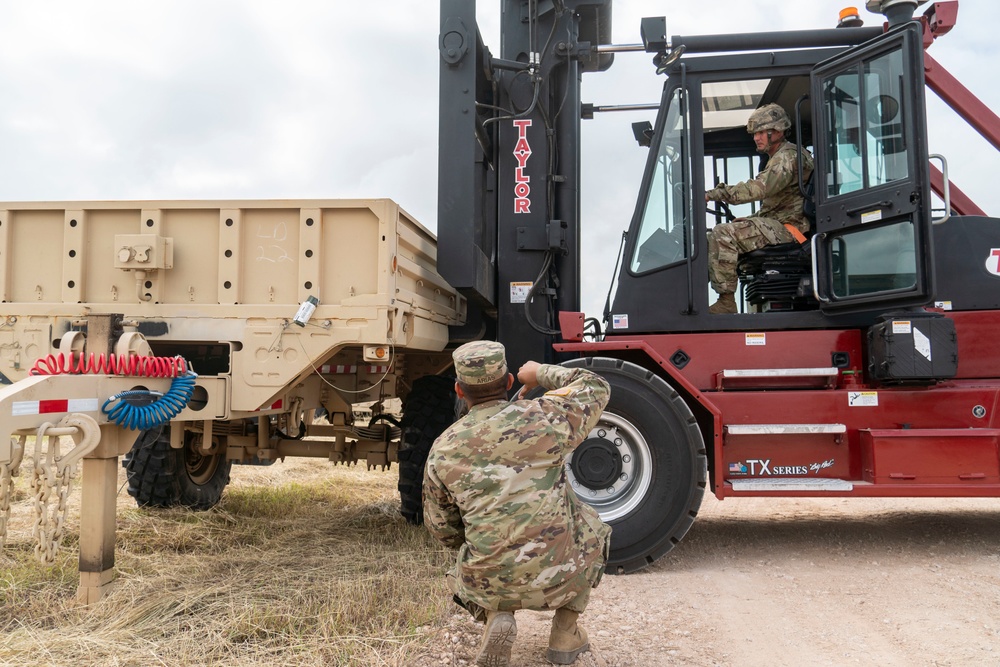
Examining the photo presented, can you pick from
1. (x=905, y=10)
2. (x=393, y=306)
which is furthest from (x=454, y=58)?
(x=905, y=10)

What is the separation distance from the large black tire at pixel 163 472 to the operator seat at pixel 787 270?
4.11 meters

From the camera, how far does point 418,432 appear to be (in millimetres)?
5316

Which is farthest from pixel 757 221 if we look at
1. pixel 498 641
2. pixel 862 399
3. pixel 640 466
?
pixel 498 641

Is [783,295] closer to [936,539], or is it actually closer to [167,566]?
[936,539]

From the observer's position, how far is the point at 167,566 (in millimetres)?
4219

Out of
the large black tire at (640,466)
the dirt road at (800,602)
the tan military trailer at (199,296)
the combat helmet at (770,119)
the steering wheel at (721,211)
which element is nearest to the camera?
the dirt road at (800,602)

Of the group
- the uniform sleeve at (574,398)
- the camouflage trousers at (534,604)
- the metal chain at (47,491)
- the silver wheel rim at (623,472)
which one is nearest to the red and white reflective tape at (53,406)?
the metal chain at (47,491)

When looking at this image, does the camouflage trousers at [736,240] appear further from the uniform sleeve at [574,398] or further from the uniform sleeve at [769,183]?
the uniform sleeve at [574,398]

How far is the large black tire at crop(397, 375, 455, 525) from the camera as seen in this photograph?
526 cm

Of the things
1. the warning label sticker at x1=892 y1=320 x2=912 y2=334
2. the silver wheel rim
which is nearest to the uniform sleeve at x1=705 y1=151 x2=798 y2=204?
the warning label sticker at x1=892 y1=320 x2=912 y2=334

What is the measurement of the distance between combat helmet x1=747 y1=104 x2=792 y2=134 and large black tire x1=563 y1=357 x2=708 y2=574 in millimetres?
1946

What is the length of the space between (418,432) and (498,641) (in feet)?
8.66

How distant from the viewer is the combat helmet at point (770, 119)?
16.9 ft

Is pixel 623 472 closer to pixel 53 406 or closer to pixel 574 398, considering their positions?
pixel 574 398
